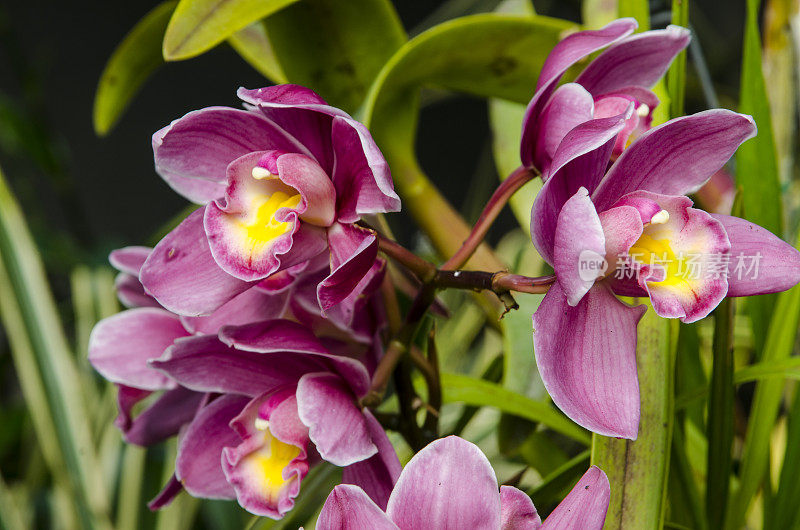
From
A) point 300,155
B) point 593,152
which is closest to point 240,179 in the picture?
point 300,155

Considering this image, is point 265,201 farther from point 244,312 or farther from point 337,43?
point 337,43

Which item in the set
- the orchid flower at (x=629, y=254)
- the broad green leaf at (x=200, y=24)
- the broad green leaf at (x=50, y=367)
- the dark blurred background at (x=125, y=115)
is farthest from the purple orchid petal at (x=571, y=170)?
the dark blurred background at (x=125, y=115)

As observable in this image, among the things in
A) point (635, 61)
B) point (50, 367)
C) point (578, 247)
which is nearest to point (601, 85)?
point (635, 61)

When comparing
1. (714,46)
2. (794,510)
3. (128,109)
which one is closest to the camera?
(794,510)

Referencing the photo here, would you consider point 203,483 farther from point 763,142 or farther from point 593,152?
point 763,142

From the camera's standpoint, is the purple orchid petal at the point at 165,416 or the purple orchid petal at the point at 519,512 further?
the purple orchid petal at the point at 165,416

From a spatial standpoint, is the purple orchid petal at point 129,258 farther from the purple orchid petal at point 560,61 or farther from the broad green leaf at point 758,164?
the broad green leaf at point 758,164
